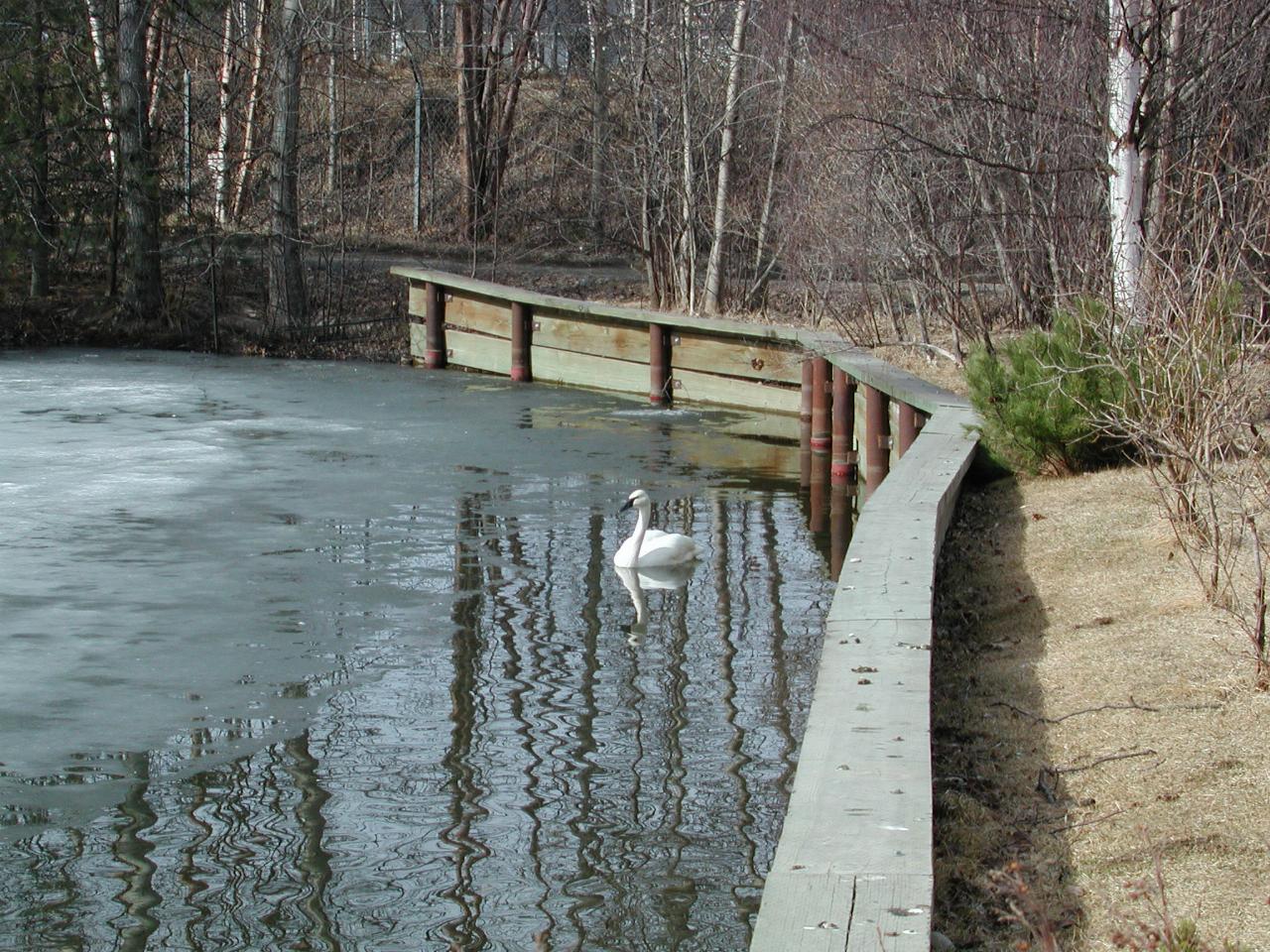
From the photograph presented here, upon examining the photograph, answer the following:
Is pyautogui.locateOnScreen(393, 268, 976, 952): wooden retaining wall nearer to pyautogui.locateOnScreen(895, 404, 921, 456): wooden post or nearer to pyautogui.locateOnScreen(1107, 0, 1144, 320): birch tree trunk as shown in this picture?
pyautogui.locateOnScreen(895, 404, 921, 456): wooden post

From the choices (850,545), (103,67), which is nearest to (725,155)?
(103,67)

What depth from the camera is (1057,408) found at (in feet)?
33.5

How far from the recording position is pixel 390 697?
747cm

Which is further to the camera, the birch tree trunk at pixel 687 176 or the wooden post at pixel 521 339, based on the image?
the wooden post at pixel 521 339

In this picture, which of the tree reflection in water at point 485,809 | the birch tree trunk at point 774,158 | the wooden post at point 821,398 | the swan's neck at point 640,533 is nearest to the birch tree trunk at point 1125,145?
the swan's neck at point 640,533

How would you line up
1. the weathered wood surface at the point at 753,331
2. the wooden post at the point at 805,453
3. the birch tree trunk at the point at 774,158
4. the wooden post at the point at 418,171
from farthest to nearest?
the wooden post at the point at 418,171 < the birch tree trunk at the point at 774,158 < the wooden post at the point at 805,453 < the weathered wood surface at the point at 753,331

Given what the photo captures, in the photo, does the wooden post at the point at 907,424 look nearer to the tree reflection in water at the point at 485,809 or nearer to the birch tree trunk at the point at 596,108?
the tree reflection in water at the point at 485,809

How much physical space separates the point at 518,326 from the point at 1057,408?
11513 mm

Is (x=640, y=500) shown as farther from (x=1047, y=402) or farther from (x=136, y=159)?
(x=136, y=159)

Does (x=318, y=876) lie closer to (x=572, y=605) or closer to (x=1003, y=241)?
(x=572, y=605)

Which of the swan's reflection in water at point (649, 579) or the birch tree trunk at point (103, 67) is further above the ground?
the birch tree trunk at point (103, 67)

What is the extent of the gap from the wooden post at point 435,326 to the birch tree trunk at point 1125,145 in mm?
12282

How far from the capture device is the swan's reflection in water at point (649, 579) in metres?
9.56

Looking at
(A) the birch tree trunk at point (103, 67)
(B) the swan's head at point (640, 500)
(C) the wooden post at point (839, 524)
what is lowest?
(C) the wooden post at point (839, 524)
